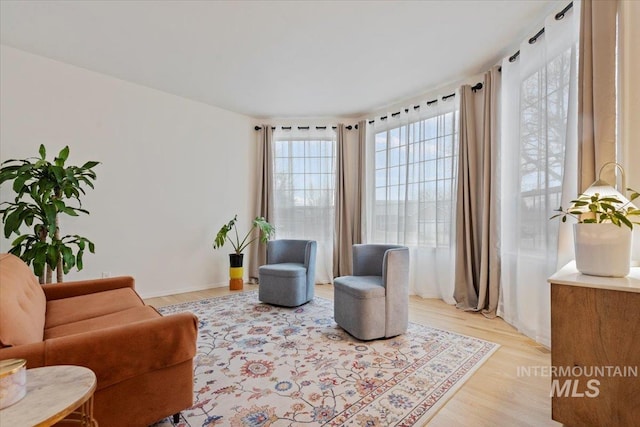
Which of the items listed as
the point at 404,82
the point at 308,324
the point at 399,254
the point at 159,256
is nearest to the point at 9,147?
the point at 159,256

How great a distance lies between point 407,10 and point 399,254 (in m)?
1.98

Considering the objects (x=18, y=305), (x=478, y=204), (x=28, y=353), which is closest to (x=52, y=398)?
(x=28, y=353)

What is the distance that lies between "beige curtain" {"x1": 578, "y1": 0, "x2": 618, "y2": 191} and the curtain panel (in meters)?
0.18

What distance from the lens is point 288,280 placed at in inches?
133

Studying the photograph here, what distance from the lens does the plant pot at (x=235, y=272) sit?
14.0 ft

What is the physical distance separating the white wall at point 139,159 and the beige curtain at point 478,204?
317 centimetres

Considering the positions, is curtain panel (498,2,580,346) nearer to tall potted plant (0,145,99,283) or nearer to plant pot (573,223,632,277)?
plant pot (573,223,632,277)

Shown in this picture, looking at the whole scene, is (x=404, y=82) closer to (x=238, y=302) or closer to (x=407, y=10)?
(x=407, y=10)

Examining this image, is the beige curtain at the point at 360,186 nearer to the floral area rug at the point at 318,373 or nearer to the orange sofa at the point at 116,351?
the floral area rug at the point at 318,373

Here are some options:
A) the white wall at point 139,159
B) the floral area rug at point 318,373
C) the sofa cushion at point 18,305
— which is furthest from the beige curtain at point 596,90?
the white wall at point 139,159

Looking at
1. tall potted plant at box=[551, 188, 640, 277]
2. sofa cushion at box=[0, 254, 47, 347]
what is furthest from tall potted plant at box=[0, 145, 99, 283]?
tall potted plant at box=[551, 188, 640, 277]

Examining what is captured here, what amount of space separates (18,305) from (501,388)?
8.50 ft

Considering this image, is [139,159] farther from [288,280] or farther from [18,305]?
[18,305]

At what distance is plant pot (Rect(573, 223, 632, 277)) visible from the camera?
53.3 inches
